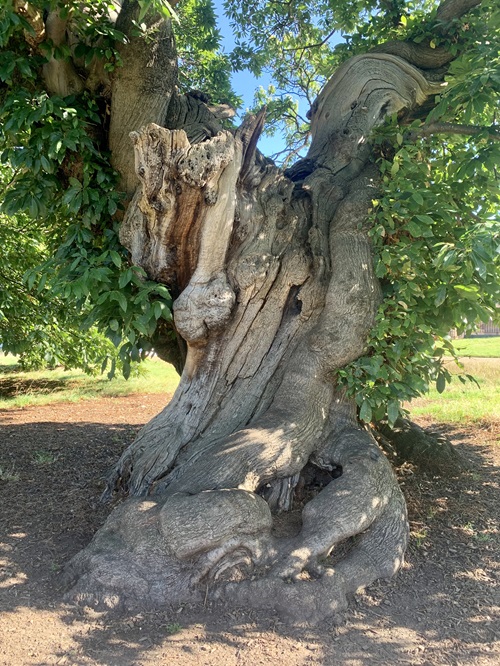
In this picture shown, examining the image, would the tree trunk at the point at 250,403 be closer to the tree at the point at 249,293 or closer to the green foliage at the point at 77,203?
the tree at the point at 249,293

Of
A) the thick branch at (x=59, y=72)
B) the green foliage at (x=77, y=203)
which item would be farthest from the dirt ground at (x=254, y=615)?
the thick branch at (x=59, y=72)

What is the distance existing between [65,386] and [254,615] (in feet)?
35.0

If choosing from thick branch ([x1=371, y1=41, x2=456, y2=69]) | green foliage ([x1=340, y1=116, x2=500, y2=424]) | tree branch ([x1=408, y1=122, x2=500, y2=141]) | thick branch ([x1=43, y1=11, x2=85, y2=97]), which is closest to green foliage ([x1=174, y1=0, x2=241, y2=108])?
thick branch ([x1=371, y1=41, x2=456, y2=69])

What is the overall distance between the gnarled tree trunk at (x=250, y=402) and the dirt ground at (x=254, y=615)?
159 millimetres

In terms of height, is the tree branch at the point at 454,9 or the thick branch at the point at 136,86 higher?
the tree branch at the point at 454,9

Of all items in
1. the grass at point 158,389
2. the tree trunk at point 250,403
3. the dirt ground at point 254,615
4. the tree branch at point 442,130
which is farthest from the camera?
the grass at point 158,389

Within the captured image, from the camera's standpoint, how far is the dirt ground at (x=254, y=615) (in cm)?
268

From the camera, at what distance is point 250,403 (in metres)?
A: 4.31

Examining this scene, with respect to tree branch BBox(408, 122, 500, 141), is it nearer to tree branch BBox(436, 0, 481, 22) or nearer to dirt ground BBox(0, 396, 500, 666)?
tree branch BBox(436, 0, 481, 22)

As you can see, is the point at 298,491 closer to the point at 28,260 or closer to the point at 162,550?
the point at 162,550

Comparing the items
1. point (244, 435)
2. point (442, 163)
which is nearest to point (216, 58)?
point (442, 163)

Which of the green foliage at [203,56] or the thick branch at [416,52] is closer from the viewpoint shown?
the thick branch at [416,52]

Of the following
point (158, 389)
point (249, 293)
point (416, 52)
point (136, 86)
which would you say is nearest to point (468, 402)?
point (416, 52)

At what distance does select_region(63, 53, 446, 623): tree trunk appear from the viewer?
3168 millimetres
